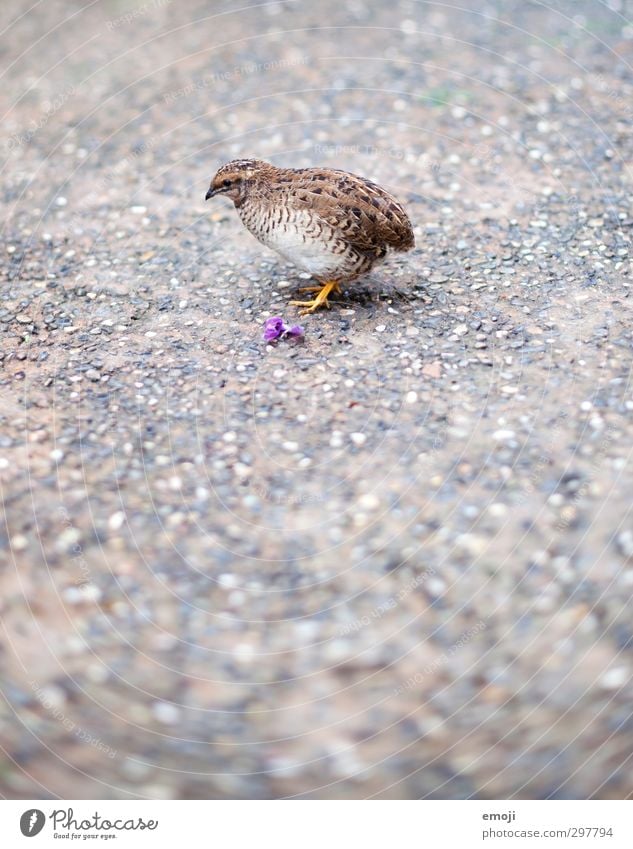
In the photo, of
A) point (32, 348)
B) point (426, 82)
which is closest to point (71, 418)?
point (32, 348)

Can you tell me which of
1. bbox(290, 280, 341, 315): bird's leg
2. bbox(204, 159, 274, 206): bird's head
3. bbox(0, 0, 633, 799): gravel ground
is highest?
bbox(204, 159, 274, 206): bird's head

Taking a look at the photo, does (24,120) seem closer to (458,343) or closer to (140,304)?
(140,304)

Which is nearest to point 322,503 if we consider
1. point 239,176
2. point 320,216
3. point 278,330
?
point 278,330

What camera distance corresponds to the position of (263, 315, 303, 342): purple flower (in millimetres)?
6918

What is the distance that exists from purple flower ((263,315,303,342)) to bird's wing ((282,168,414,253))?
76 cm

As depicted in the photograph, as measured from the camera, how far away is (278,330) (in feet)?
22.8

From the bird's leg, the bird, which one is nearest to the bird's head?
the bird

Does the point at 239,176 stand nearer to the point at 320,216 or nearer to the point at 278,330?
the point at 320,216

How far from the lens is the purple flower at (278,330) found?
22.7ft

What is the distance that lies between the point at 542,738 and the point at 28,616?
9.70 feet

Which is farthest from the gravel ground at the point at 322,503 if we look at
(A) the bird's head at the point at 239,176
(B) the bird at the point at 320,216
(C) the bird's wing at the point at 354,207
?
(A) the bird's head at the point at 239,176

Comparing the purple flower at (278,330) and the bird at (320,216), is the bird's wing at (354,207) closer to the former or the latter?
the bird at (320,216)

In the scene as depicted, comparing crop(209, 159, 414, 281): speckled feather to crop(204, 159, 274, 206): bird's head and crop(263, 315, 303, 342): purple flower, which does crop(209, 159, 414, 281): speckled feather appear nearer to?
crop(204, 159, 274, 206): bird's head

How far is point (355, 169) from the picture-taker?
9.55 m
